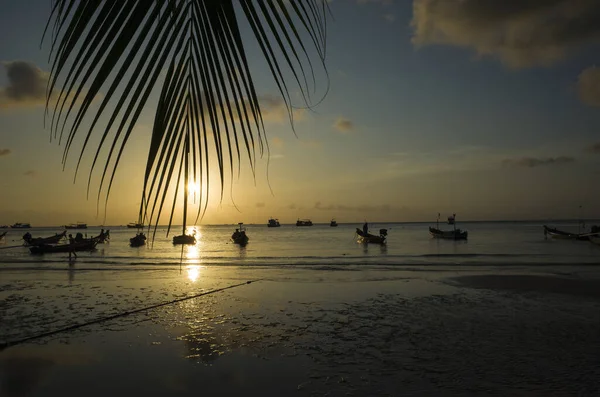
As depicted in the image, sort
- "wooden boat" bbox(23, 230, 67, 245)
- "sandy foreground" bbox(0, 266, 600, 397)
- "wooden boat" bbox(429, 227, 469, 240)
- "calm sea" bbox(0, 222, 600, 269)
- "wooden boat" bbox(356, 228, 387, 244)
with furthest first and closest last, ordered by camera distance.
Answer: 1. "wooden boat" bbox(429, 227, 469, 240)
2. "wooden boat" bbox(356, 228, 387, 244)
3. "wooden boat" bbox(23, 230, 67, 245)
4. "calm sea" bbox(0, 222, 600, 269)
5. "sandy foreground" bbox(0, 266, 600, 397)

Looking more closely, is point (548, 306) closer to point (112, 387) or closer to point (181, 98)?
point (112, 387)

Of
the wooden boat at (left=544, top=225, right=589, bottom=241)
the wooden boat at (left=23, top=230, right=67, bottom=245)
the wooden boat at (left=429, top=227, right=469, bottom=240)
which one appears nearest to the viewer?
the wooden boat at (left=23, top=230, right=67, bottom=245)

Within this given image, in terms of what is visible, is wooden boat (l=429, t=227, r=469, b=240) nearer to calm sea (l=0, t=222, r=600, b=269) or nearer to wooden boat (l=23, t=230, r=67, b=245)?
calm sea (l=0, t=222, r=600, b=269)

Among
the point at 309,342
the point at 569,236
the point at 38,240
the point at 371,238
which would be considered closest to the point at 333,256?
the point at 371,238

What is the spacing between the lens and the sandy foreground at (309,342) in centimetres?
757

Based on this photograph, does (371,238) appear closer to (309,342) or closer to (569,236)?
(569,236)

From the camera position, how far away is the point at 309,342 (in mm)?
10055

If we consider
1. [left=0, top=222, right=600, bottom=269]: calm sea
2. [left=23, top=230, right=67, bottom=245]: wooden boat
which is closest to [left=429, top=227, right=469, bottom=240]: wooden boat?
[left=0, top=222, right=600, bottom=269]: calm sea

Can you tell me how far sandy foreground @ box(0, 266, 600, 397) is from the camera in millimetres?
7574

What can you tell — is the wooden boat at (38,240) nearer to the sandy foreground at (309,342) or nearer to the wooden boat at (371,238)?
the sandy foreground at (309,342)

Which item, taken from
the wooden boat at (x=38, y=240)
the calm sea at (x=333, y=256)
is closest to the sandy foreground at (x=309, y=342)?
the calm sea at (x=333, y=256)

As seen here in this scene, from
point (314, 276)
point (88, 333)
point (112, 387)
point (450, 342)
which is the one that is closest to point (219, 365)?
point (112, 387)

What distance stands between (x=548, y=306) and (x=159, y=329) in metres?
12.6

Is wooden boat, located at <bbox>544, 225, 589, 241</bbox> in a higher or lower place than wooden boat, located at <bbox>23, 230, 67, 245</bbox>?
higher
